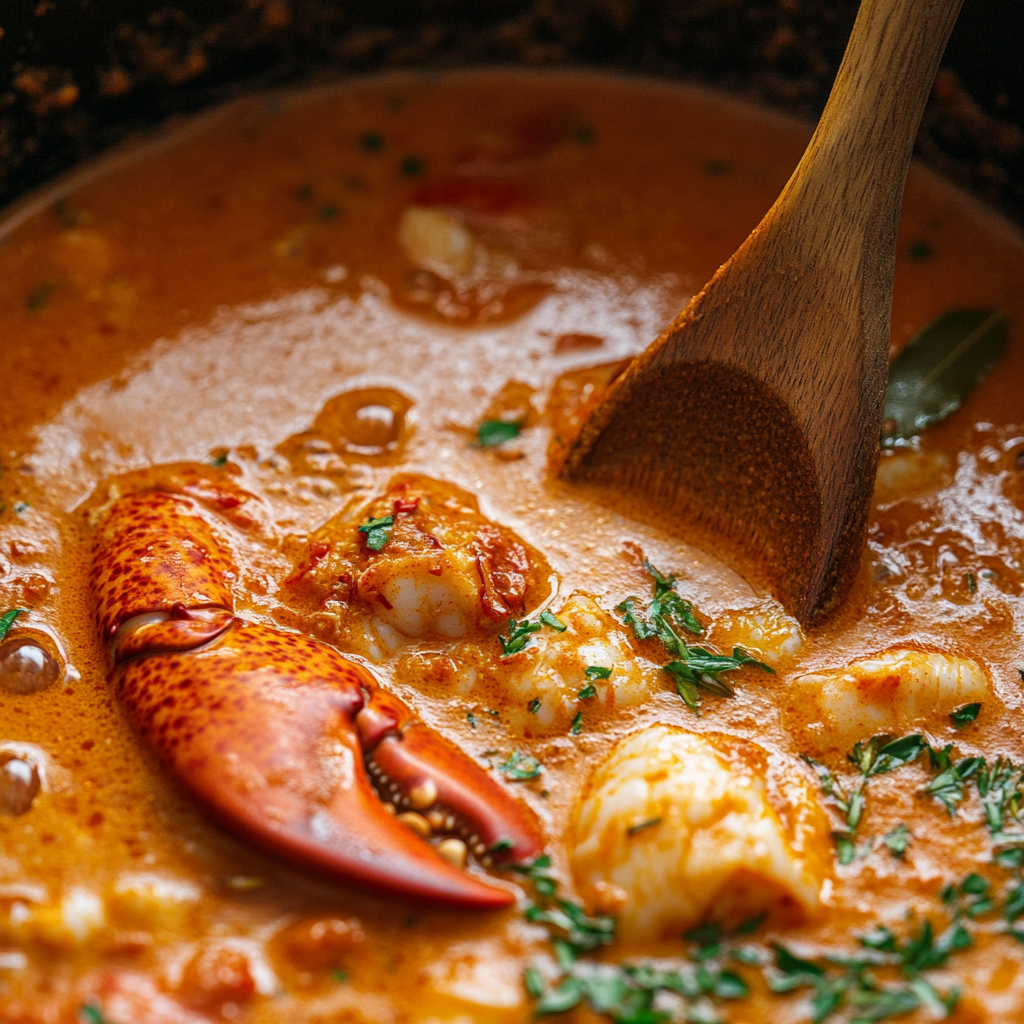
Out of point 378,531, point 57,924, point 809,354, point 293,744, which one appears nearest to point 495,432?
point 378,531

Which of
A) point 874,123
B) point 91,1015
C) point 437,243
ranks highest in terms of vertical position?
point 874,123

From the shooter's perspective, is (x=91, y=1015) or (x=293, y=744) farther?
(x=293, y=744)

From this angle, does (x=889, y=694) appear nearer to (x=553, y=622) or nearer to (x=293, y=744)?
(x=553, y=622)

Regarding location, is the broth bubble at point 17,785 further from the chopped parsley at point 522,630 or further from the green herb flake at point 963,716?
the green herb flake at point 963,716

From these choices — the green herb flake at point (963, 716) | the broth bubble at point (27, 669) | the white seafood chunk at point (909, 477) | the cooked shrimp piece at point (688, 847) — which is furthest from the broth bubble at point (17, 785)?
the white seafood chunk at point (909, 477)

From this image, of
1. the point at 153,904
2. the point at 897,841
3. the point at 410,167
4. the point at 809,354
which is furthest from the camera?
the point at 410,167

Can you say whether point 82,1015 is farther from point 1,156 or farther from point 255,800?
point 1,156

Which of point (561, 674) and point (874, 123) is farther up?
point (874, 123)
